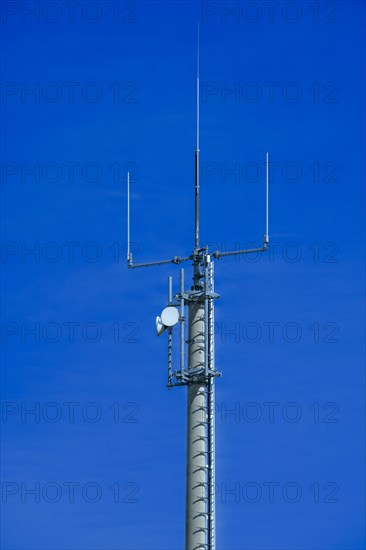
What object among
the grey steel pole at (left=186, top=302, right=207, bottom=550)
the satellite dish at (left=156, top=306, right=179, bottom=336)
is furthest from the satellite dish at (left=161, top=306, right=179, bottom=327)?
the grey steel pole at (left=186, top=302, right=207, bottom=550)

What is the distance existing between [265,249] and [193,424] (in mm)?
7448

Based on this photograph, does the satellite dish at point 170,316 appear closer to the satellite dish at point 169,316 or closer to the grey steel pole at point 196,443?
the satellite dish at point 169,316

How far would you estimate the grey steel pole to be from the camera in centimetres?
7294

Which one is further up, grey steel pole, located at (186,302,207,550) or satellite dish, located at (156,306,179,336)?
satellite dish, located at (156,306,179,336)

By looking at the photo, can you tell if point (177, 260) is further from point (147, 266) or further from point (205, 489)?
point (205, 489)

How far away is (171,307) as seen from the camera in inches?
2960

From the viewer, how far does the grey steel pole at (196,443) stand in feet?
239

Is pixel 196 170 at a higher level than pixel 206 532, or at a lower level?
higher

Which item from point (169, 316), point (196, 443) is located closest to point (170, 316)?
point (169, 316)

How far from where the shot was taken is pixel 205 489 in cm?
7319

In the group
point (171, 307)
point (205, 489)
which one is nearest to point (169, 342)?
point (171, 307)

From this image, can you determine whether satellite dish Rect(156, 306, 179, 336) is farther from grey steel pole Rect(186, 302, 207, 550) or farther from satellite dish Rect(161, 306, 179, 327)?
grey steel pole Rect(186, 302, 207, 550)

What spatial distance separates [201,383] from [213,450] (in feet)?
8.98

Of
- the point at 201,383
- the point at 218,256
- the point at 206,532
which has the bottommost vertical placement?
the point at 206,532
